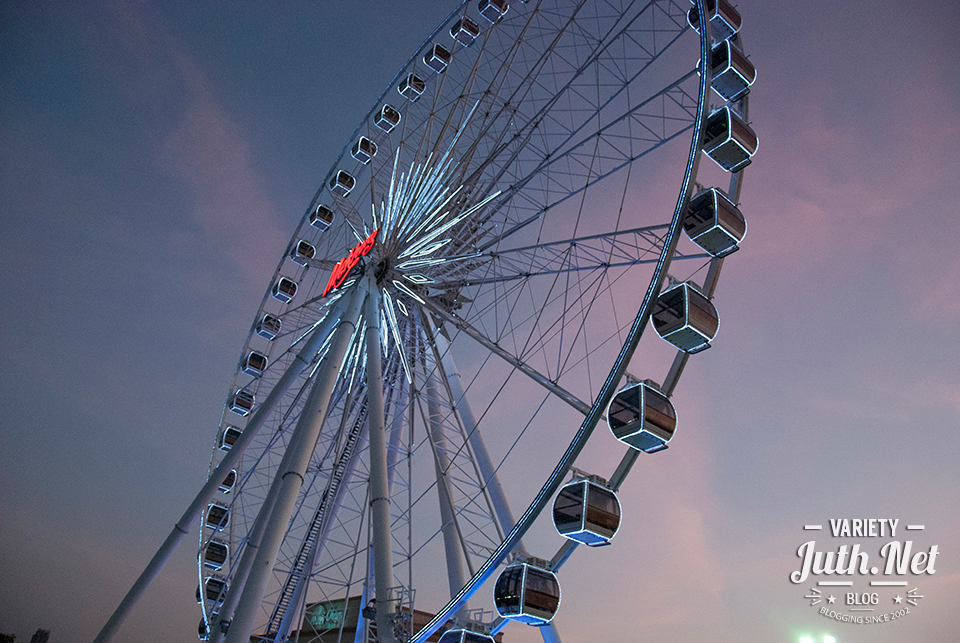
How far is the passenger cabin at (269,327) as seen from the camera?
75.6 feet

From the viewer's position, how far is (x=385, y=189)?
20.8 meters

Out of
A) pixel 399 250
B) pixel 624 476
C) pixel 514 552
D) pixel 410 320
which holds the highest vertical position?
pixel 399 250

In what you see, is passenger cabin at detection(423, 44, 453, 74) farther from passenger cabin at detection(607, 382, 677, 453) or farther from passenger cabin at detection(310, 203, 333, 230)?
passenger cabin at detection(607, 382, 677, 453)

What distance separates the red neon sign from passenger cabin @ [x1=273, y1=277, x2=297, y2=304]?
4508 mm

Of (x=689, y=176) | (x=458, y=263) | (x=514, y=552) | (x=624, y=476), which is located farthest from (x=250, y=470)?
(x=689, y=176)

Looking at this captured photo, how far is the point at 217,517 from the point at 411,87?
48.9 ft

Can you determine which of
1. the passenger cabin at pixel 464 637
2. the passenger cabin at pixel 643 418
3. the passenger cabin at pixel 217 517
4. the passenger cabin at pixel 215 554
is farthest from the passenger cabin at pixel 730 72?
the passenger cabin at pixel 215 554

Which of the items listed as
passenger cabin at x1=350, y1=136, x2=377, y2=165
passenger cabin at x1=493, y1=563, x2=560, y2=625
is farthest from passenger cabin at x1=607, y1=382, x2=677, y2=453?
passenger cabin at x1=350, y1=136, x2=377, y2=165

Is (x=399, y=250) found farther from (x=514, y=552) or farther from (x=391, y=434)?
(x=514, y=552)

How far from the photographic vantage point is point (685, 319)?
36.8 feet

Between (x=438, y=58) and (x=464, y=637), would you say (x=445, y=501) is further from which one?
(x=438, y=58)

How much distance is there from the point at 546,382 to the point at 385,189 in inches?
363

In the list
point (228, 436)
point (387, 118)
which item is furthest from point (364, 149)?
point (228, 436)

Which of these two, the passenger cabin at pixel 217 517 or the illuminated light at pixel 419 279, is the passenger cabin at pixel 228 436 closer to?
the passenger cabin at pixel 217 517
